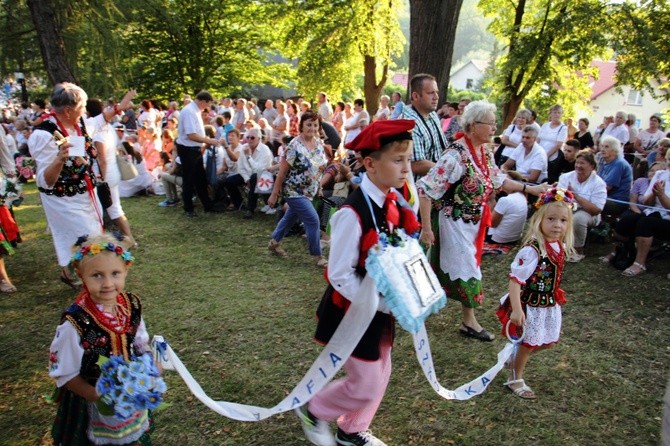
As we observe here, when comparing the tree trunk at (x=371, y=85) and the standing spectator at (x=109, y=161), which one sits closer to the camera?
the standing spectator at (x=109, y=161)

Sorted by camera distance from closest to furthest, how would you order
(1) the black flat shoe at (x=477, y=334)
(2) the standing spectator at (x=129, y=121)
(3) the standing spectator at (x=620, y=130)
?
(1) the black flat shoe at (x=477, y=334) < (3) the standing spectator at (x=620, y=130) < (2) the standing spectator at (x=129, y=121)

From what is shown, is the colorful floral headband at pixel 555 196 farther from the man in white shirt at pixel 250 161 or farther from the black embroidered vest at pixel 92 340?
the man in white shirt at pixel 250 161

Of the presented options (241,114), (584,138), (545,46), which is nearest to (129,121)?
(241,114)

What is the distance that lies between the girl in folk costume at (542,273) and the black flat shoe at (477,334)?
93cm

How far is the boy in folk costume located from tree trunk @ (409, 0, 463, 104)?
548 centimetres

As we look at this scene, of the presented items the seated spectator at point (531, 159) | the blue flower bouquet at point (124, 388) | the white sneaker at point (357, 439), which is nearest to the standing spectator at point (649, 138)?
the seated spectator at point (531, 159)

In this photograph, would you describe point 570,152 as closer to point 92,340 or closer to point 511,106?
point 92,340

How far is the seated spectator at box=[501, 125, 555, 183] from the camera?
811cm

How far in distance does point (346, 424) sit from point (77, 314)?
5.47ft

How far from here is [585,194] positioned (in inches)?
262

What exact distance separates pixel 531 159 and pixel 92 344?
7.60 m

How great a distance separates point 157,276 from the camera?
19.8 feet

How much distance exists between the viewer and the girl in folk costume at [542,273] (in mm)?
3400

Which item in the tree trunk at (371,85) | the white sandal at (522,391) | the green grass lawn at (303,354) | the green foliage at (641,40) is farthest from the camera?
the tree trunk at (371,85)
